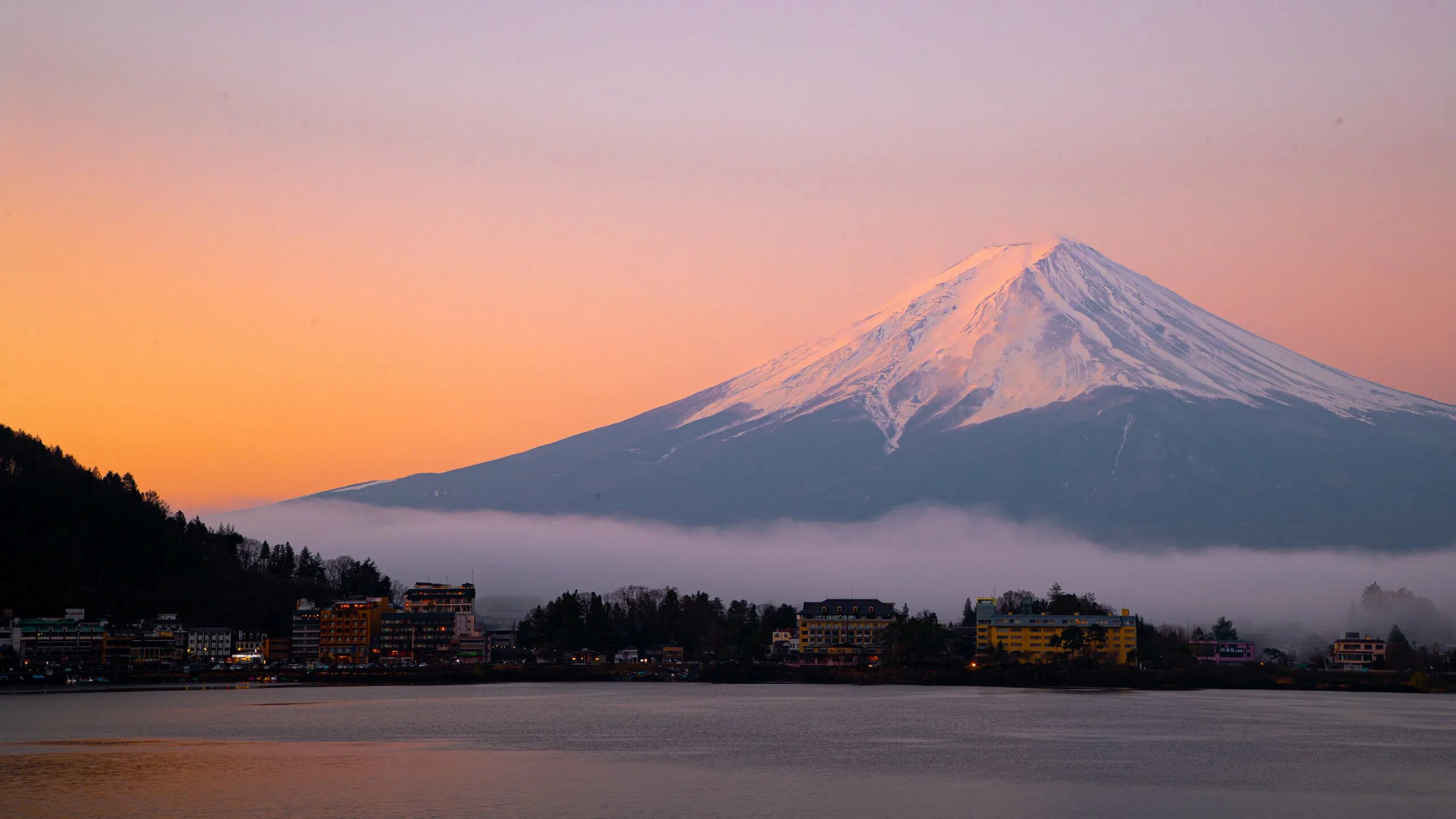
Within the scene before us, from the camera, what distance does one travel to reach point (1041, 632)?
110 metres

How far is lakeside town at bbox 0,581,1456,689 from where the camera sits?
105 meters

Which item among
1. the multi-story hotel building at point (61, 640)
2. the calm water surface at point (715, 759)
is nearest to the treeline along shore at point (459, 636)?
the multi-story hotel building at point (61, 640)

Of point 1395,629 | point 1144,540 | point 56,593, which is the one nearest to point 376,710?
point 56,593

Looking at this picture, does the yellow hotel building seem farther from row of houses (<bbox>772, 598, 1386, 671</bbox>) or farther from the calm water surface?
the calm water surface

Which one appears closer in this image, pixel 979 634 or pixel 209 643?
pixel 979 634

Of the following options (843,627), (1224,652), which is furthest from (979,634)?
(1224,652)

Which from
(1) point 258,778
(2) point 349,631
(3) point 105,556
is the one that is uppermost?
(3) point 105,556

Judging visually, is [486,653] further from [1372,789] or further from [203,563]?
[1372,789]

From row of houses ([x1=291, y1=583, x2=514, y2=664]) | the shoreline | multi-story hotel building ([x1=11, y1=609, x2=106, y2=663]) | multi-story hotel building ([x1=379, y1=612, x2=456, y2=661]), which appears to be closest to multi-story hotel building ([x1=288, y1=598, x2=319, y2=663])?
Answer: row of houses ([x1=291, y1=583, x2=514, y2=664])

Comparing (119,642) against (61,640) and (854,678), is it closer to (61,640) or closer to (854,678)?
(61,640)

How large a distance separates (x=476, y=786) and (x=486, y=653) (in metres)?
87.5

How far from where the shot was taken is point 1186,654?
112 meters

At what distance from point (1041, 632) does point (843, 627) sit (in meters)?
16.5

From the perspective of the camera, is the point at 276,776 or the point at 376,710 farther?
the point at 376,710
